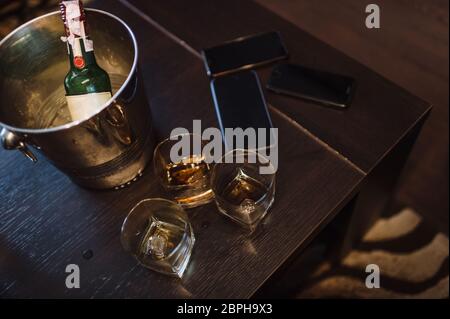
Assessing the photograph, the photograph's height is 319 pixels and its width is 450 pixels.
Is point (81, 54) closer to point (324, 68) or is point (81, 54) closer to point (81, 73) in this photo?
point (81, 73)

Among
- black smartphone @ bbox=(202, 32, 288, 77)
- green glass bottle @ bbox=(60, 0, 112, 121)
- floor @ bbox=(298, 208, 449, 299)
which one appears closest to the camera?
green glass bottle @ bbox=(60, 0, 112, 121)

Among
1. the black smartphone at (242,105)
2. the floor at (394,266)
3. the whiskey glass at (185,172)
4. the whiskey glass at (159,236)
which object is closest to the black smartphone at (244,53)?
the black smartphone at (242,105)

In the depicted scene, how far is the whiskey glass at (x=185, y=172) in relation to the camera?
578 millimetres

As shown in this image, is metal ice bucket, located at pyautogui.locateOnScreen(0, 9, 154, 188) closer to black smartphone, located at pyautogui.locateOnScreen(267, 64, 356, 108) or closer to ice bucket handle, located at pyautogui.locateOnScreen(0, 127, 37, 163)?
ice bucket handle, located at pyautogui.locateOnScreen(0, 127, 37, 163)

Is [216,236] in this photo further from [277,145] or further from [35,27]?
[35,27]

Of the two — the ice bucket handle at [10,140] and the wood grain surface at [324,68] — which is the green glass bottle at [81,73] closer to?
the ice bucket handle at [10,140]

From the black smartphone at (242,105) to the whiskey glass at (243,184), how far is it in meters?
0.03

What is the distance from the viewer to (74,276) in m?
0.54

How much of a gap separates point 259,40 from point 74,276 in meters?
0.47

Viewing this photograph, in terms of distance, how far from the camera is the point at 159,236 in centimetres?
57

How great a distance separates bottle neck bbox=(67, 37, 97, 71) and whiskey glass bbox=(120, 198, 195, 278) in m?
0.19

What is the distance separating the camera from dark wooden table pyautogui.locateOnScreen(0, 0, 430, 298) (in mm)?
536

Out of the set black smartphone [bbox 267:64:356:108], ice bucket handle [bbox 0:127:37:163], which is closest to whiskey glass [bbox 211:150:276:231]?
black smartphone [bbox 267:64:356:108]
